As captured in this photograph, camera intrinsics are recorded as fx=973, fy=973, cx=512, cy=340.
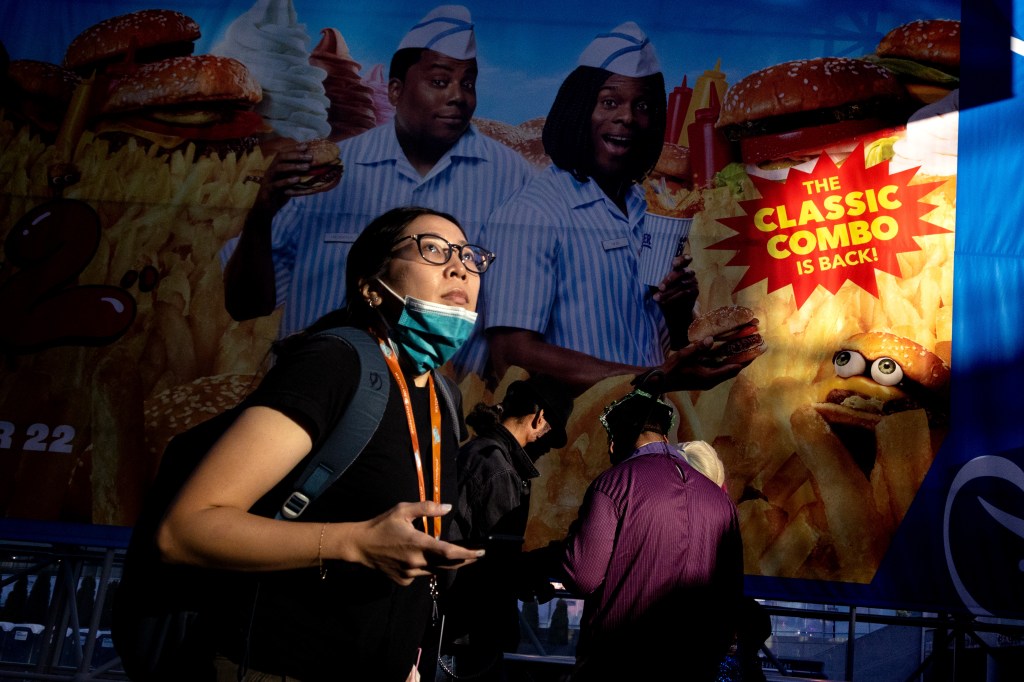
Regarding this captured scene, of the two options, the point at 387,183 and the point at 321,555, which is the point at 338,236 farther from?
the point at 321,555

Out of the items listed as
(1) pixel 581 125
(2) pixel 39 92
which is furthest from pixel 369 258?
(2) pixel 39 92

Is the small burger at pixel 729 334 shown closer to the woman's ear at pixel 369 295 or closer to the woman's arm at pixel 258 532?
the woman's ear at pixel 369 295

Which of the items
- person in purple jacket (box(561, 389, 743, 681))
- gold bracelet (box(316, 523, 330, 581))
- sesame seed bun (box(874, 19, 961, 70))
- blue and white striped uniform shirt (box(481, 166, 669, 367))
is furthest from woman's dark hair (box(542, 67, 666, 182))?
gold bracelet (box(316, 523, 330, 581))

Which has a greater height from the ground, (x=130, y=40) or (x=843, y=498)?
(x=130, y=40)

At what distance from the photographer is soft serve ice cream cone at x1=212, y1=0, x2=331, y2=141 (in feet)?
22.4

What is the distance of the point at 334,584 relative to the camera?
62.7 inches

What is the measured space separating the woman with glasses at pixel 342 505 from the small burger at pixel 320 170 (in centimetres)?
486

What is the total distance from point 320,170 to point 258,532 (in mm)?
5536

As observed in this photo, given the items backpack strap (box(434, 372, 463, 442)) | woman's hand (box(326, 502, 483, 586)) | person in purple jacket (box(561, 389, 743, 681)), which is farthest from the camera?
person in purple jacket (box(561, 389, 743, 681))

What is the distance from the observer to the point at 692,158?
664cm

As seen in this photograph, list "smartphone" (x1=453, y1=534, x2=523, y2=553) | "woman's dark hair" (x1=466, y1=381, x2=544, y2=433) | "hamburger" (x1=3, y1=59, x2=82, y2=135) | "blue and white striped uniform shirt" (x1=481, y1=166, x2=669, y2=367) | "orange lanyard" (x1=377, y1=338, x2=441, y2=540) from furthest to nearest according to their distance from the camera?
"hamburger" (x1=3, y1=59, x2=82, y2=135) < "blue and white striped uniform shirt" (x1=481, y1=166, x2=669, y2=367) < "woman's dark hair" (x1=466, y1=381, x2=544, y2=433) < "orange lanyard" (x1=377, y1=338, x2=441, y2=540) < "smartphone" (x1=453, y1=534, x2=523, y2=553)

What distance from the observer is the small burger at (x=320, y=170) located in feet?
21.9

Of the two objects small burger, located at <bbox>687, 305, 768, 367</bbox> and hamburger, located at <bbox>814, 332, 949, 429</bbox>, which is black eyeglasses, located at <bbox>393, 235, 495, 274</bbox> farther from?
hamburger, located at <bbox>814, 332, 949, 429</bbox>

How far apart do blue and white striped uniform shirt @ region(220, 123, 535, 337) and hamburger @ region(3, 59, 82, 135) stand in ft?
5.57
